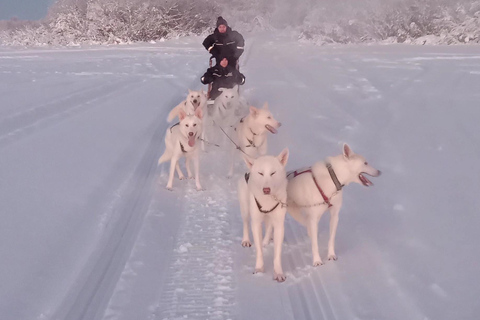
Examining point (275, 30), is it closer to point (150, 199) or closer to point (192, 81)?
point (192, 81)

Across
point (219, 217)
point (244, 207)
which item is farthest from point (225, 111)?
point (244, 207)

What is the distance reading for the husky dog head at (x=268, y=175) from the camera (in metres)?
3.69

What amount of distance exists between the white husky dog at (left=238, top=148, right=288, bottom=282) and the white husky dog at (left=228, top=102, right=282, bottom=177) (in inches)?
74.0

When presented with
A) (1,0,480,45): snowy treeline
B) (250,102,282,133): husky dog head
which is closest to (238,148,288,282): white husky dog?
(250,102,282,133): husky dog head

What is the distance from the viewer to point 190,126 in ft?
19.6

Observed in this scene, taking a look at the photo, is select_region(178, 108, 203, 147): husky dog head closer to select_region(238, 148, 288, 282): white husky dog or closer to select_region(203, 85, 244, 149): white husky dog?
select_region(203, 85, 244, 149): white husky dog

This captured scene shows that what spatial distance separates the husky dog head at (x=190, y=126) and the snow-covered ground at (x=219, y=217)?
0.59m

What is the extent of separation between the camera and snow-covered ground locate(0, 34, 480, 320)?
3566mm

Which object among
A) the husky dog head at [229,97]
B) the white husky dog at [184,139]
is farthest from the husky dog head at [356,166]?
the husky dog head at [229,97]

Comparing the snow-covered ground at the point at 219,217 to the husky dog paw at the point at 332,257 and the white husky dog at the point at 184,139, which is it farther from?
the white husky dog at the point at 184,139

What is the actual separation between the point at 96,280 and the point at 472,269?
2.71 metres

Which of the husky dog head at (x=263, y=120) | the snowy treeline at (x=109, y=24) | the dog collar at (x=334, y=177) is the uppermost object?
the dog collar at (x=334, y=177)

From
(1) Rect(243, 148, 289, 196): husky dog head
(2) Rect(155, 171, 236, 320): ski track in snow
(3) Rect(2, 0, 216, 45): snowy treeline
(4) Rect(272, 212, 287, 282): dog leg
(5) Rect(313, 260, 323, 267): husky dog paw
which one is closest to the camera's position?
(2) Rect(155, 171, 236, 320): ski track in snow

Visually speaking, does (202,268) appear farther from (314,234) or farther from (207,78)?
(207,78)
